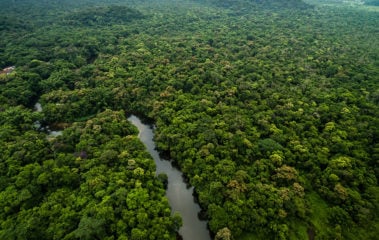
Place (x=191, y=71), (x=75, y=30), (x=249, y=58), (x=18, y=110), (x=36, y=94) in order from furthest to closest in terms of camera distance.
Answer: (x=75, y=30)
(x=249, y=58)
(x=191, y=71)
(x=36, y=94)
(x=18, y=110)

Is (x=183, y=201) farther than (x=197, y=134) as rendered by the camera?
No

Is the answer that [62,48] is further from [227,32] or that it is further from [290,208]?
[290,208]

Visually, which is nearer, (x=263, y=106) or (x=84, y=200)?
(x=84, y=200)

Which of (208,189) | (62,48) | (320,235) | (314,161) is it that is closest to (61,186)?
(208,189)

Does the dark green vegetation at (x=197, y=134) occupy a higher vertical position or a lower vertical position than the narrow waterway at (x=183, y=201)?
higher

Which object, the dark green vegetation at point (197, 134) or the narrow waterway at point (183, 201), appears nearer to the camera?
the dark green vegetation at point (197, 134)
